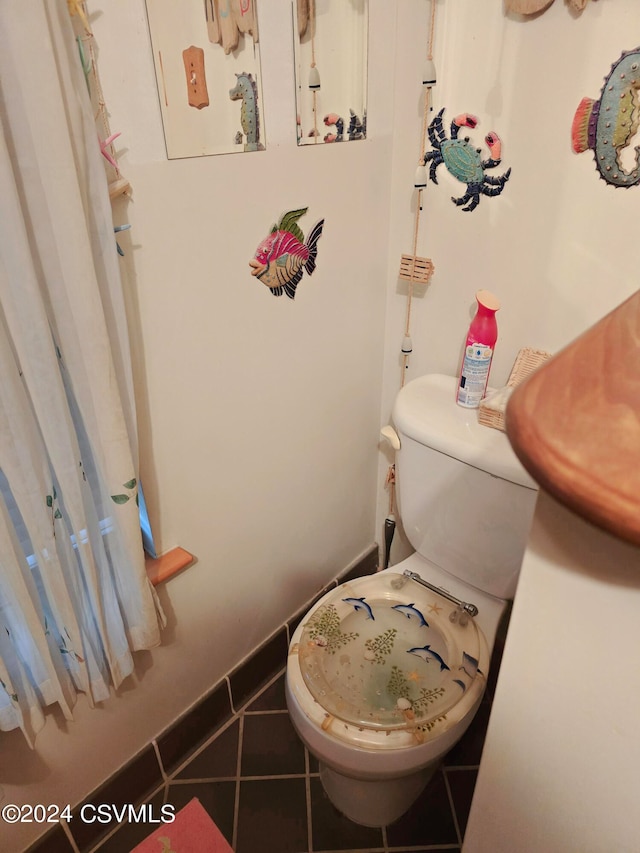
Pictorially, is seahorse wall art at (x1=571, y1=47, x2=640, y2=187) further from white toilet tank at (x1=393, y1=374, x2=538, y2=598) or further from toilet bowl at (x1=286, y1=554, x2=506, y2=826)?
toilet bowl at (x1=286, y1=554, x2=506, y2=826)

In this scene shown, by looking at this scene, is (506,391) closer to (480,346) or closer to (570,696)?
(480,346)

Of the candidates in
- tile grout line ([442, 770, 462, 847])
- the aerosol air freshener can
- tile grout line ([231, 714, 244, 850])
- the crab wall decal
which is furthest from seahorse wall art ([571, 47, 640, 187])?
tile grout line ([231, 714, 244, 850])

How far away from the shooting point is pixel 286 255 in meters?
1.09

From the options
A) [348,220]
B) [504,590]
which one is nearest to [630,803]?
[504,590]

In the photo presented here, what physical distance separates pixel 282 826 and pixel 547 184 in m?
1.45

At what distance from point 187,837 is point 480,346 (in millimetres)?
1239

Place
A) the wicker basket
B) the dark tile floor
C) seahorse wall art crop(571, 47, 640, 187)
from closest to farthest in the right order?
seahorse wall art crop(571, 47, 640, 187) < the wicker basket < the dark tile floor

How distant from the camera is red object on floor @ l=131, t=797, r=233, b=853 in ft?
3.92

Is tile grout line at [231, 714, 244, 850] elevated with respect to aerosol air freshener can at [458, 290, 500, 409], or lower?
lower

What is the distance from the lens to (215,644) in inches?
52.6

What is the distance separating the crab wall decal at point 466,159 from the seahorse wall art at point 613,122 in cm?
15

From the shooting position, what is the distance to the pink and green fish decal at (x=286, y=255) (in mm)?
1054

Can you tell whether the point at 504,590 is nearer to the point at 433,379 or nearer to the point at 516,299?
the point at 433,379

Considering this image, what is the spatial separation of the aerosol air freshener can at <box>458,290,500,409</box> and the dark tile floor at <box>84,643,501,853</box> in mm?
744
